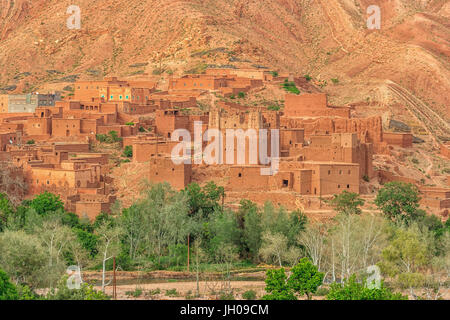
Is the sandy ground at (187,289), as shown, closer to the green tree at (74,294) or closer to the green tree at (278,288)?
the green tree at (278,288)

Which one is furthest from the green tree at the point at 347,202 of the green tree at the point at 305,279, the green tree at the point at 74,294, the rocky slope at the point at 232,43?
the rocky slope at the point at 232,43

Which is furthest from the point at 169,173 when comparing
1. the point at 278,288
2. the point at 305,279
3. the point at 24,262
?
the point at 278,288

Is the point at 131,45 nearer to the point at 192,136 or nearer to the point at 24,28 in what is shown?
the point at 24,28

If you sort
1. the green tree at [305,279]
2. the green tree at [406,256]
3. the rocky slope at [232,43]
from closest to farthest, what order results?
the green tree at [305,279] < the green tree at [406,256] < the rocky slope at [232,43]

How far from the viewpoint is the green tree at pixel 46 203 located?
37.2 metres

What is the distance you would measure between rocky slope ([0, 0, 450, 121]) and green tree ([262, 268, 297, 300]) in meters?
29.9

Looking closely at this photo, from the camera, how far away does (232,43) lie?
212 feet

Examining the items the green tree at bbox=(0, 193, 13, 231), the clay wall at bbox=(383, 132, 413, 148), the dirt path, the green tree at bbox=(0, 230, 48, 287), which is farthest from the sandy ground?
the dirt path

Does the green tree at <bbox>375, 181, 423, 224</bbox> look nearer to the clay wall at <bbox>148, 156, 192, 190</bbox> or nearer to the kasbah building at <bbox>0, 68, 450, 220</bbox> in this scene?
the kasbah building at <bbox>0, 68, 450, 220</bbox>

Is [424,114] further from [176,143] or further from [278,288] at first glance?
[278,288]

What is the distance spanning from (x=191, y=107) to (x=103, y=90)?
15.8ft

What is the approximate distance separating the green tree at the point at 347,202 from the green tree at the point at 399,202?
818mm

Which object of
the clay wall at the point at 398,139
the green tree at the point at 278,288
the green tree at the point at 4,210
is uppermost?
the clay wall at the point at 398,139

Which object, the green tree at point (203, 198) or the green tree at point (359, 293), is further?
the green tree at point (203, 198)
